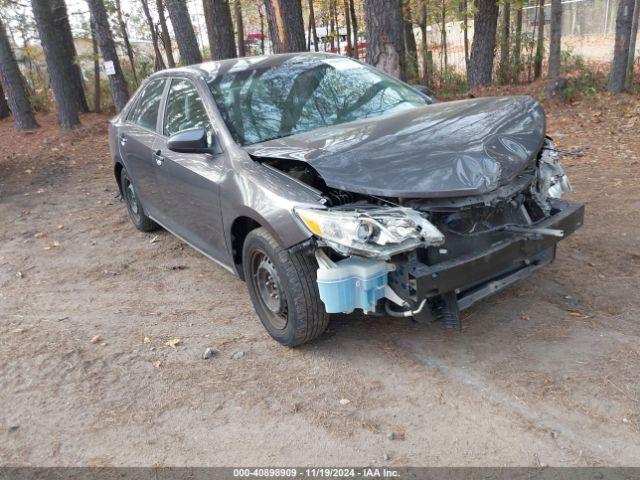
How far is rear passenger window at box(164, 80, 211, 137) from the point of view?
4332 millimetres

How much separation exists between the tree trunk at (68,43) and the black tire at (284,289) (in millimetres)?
12598

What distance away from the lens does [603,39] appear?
19.7 meters

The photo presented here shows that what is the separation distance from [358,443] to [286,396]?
1.98ft

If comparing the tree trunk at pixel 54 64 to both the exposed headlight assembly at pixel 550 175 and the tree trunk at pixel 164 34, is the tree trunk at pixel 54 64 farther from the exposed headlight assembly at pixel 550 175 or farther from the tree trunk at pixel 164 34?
the exposed headlight assembly at pixel 550 175

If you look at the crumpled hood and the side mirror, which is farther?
the side mirror

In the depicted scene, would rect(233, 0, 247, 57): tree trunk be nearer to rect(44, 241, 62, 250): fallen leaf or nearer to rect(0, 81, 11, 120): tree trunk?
rect(0, 81, 11, 120): tree trunk

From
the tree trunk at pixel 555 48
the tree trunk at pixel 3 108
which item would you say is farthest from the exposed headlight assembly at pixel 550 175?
the tree trunk at pixel 3 108

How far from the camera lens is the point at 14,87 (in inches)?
518

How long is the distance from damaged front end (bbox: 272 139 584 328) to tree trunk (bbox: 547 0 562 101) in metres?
7.66

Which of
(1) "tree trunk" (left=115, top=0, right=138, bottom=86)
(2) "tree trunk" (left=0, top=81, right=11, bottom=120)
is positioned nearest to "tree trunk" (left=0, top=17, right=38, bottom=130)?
(2) "tree trunk" (left=0, top=81, right=11, bottom=120)

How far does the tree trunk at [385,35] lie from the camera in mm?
7527

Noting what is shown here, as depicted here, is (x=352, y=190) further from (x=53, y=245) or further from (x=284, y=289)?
(x=53, y=245)

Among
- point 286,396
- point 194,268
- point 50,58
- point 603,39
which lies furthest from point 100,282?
point 603,39

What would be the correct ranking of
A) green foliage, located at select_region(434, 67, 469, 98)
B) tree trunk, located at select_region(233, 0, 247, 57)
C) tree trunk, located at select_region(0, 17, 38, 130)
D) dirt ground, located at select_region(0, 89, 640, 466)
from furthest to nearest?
tree trunk, located at select_region(233, 0, 247, 57) → green foliage, located at select_region(434, 67, 469, 98) → tree trunk, located at select_region(0, 17, 38, 130) → dirt ground, located at select_region(0, 89, 640, 466)
